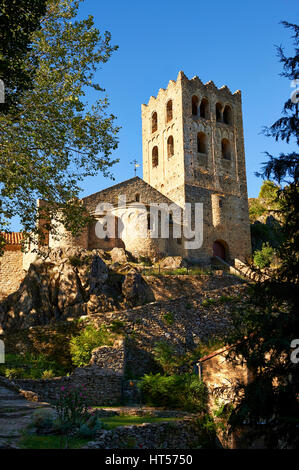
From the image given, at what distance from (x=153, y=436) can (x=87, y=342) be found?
244 inches

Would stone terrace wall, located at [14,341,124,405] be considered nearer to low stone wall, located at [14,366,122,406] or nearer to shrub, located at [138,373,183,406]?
low stone wall, located at [14,366,122,406]

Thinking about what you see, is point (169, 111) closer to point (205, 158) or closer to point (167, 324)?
point (205, 158)

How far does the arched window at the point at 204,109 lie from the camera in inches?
1497

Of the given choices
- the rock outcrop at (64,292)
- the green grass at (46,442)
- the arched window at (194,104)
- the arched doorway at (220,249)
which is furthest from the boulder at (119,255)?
the green grass at (46,442)

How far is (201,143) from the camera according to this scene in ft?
123

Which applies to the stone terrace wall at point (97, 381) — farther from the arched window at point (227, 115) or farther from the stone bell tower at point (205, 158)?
the arched window at point (227, 115)

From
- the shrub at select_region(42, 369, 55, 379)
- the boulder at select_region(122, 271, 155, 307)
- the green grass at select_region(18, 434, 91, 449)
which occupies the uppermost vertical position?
the boulder at select_region(122, 271, 155, 307)

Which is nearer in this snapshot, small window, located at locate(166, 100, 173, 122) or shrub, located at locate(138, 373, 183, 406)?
shrub, located at locate(138, 373, 183, 406)

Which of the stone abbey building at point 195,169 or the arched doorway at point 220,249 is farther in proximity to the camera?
the arched doorway at point 220,249

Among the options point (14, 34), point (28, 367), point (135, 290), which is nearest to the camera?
point (14, 34)

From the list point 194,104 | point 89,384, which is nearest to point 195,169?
point 194,104

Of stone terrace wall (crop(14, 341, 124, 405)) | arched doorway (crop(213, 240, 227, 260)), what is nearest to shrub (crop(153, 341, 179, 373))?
stone terrace wall (crop(14, 341, 124, 405))

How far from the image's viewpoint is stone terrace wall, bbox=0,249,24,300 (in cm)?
2755

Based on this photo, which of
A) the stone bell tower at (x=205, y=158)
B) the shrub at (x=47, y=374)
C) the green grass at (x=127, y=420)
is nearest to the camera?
the green grass at (x=127, y=420)
